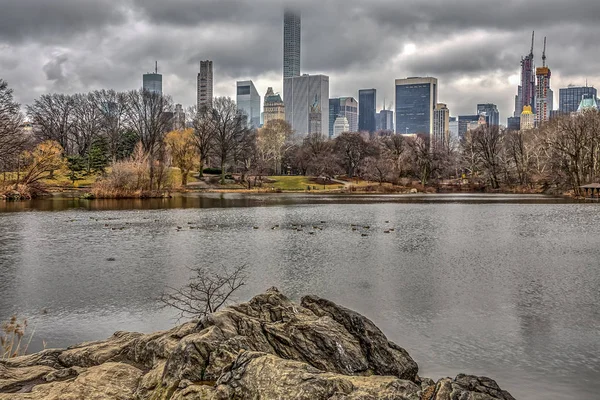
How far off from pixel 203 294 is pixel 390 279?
18.7 feet

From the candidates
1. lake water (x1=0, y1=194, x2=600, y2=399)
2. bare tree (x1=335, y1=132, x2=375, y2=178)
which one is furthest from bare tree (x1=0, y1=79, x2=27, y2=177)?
bare tree (x1=335, y1=132, x2=375, y2=178)

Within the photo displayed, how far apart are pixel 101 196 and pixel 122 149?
36.6 m

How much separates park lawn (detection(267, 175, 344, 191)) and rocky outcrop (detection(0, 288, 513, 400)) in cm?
7217

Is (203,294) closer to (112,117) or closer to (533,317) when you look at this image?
(533,317)

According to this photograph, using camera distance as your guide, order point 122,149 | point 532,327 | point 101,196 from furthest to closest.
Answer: point 122,149 → point 101,196 → point 532,327

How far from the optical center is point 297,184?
85.1m

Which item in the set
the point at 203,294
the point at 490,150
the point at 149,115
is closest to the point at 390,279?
the point at 203,294

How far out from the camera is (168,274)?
1648 centimetres

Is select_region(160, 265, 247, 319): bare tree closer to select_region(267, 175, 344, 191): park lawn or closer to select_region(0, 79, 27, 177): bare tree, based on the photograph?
select_region(0, 79, 27, 177): bare tree

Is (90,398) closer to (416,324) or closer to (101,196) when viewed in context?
(416,324)

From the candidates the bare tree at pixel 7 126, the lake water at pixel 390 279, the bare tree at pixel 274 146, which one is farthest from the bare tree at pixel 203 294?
the bare tree at pixel 274 146

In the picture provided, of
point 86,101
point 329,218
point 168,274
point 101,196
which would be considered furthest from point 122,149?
point 168,274

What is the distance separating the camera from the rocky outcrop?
16.3 ft

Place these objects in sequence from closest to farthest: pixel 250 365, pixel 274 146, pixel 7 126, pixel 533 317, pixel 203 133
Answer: pixel 250 365 < pixel 533 317 < pixel 7 126 < pixel 203 133 < pixel 274 146
